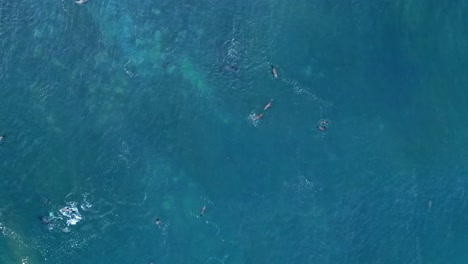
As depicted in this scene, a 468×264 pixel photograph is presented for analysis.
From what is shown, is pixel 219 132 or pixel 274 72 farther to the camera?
pixel 274 72

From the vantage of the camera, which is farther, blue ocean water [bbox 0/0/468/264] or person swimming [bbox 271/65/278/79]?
person swimming [bbox 271/65/278/79]

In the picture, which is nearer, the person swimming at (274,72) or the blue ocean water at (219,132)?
the blue ocean water at (219,132)

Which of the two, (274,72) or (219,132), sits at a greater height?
(274,72)

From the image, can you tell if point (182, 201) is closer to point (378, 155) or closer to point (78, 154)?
point (78, 154)

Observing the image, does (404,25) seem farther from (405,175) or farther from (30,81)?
(30,81)

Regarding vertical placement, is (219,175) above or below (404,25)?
below

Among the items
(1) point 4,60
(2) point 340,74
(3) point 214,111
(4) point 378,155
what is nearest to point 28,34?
(1) point 4,60

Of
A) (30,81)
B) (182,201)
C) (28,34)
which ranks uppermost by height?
(28,34)
